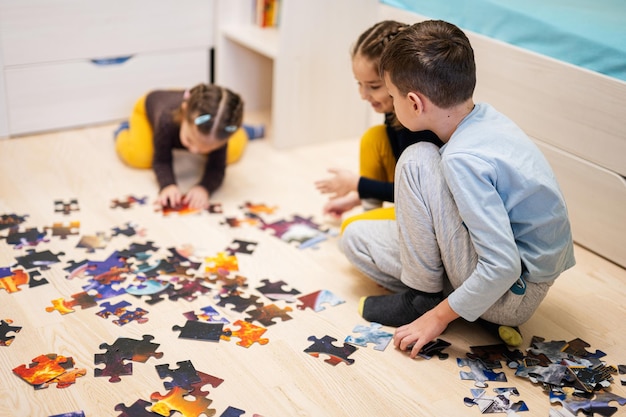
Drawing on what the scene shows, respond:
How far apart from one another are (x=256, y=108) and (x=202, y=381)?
A: 1.88 meters

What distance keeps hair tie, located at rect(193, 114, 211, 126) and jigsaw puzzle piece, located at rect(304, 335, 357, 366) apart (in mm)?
847

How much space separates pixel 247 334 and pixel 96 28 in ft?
5.20

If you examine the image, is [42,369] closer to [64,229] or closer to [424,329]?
[64,229]

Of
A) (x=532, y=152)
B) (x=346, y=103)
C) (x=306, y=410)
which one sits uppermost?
(x=532, y=152)

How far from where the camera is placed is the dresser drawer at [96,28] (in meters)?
2.64

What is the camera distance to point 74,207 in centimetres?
229

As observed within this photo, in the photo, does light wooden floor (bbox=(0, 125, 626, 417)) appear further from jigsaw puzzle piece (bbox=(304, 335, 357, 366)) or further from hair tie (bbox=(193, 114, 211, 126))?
hair tie (bbox=(193, 114, 211, 126))

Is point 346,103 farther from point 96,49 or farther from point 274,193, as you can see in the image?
point 96,49

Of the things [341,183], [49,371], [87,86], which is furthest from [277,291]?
[87,86]

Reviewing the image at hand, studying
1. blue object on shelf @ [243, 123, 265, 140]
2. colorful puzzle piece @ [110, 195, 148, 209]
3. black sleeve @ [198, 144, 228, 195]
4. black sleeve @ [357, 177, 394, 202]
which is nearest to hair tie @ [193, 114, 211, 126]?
black sleeve @ [198, 144, 228, 195]

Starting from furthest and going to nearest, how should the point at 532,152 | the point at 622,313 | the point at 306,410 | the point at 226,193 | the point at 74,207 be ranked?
the point at 226,193 → the point at 74,207 → the point at 622,313 → the point at 532,152 → the point at 306,410

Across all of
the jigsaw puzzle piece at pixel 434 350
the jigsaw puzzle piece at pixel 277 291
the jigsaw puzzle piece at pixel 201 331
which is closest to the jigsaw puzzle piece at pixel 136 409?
the jigsaw puzzle piece at pixel 201 331

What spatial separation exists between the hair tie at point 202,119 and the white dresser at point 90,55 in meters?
0.80

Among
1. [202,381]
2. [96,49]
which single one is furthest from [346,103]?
[202,381]
